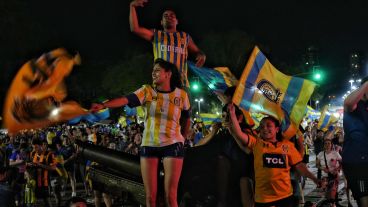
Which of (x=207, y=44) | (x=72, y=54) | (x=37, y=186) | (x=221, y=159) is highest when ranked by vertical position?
(x=207, y=44)

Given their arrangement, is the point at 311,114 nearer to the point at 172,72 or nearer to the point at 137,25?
the point at 137,25

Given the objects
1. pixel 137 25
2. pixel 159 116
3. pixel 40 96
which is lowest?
pixel 159 116

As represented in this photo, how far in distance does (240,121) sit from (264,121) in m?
0.49

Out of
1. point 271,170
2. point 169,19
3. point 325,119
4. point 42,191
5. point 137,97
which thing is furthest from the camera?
point 325,119

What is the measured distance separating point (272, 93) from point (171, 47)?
226 cm

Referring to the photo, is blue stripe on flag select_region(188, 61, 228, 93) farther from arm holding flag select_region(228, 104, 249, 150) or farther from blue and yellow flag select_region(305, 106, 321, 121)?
blue and yellow flag select_region(305, 106, 321, 121)

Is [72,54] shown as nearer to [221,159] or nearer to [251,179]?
[221,159]

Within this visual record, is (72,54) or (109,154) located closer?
(72,54)

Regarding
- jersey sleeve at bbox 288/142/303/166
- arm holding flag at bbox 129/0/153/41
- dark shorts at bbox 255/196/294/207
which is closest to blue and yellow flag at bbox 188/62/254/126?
arm holding flag at bbox 129/0/153/41

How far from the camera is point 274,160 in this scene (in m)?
5.40

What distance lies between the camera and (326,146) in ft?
40.2

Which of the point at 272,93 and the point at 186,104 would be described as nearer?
the point at 186,104

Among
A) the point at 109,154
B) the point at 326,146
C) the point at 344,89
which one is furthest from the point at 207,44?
the point at 344,89

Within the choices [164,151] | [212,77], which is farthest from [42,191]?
[164,151]
